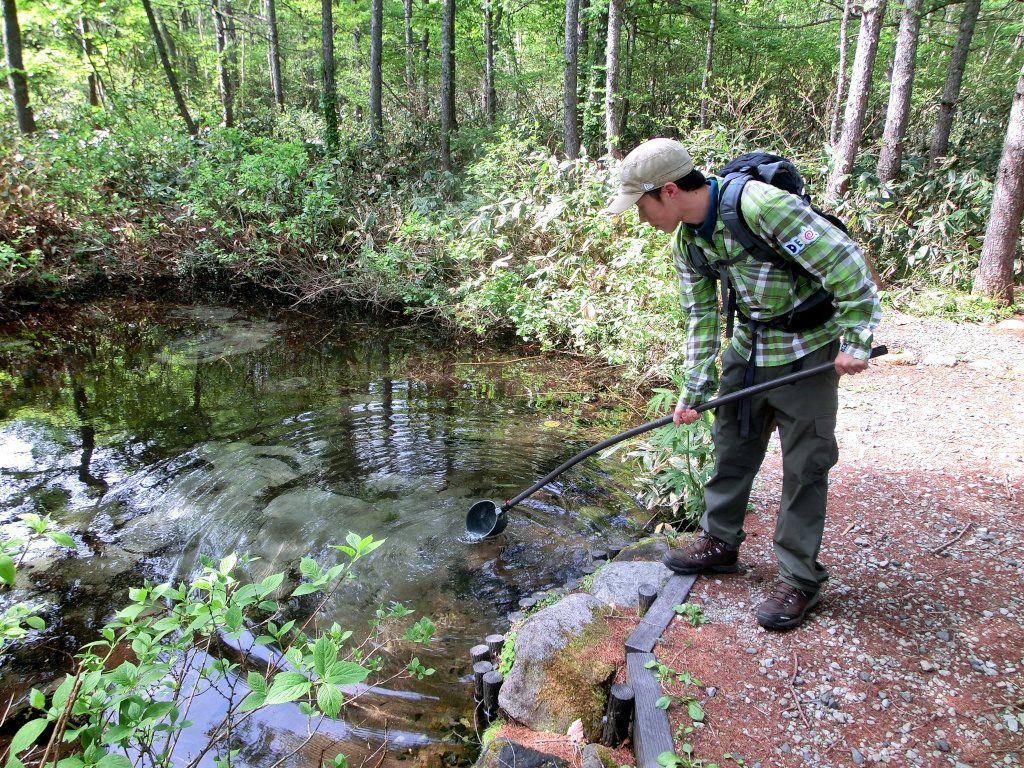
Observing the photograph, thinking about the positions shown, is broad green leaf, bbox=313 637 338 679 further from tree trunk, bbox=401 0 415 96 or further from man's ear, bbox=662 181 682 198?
tree trunk, bbox=401 0 415 96

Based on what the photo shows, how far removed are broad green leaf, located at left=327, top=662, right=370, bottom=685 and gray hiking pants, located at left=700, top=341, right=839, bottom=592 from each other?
200 centimetres

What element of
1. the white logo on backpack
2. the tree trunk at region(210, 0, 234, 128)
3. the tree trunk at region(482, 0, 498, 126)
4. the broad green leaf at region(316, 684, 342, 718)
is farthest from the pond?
the tree trunk at region(210, 0, 234, 128)

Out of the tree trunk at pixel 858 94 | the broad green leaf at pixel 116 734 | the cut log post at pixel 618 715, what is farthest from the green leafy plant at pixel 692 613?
the tree trunk at pixel 858 94

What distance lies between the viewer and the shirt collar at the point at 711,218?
2604 millimetres

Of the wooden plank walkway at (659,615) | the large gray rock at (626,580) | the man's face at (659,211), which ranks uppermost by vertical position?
the man's face at (659,211)

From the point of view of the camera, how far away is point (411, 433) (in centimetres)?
653

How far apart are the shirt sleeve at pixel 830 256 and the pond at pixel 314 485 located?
2.44 metres

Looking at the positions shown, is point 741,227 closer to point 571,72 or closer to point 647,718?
point 647,718

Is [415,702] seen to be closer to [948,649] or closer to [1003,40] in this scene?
[948,649]

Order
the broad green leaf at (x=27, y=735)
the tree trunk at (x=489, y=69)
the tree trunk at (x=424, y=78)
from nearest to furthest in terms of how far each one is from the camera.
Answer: the broad green leaf at (x=27, y=735), the tree trunk at (x=489, y=69), the tree trunk at (x=424, y=78)

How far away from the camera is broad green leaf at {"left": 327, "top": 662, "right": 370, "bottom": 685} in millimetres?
1771

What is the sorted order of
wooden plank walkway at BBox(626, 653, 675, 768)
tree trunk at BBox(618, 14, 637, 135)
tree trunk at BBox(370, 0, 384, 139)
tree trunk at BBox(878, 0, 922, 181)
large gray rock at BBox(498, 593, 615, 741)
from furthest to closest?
tree trunk at BBox(618, 14, 637, 135), tree trunk at BBox(370, 0, 384, 139), tree trunk at BBox(878, 0, 922, 181), large gray rock at BBox(498, 593, 615, 741), wooden plank walkway at BBox(626, 653, 675, 768)

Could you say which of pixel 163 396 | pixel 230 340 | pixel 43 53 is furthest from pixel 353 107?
pixel 163 396

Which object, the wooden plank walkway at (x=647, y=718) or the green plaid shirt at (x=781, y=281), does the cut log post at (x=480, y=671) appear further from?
the green plaid shirt at (x=781, y=281)
